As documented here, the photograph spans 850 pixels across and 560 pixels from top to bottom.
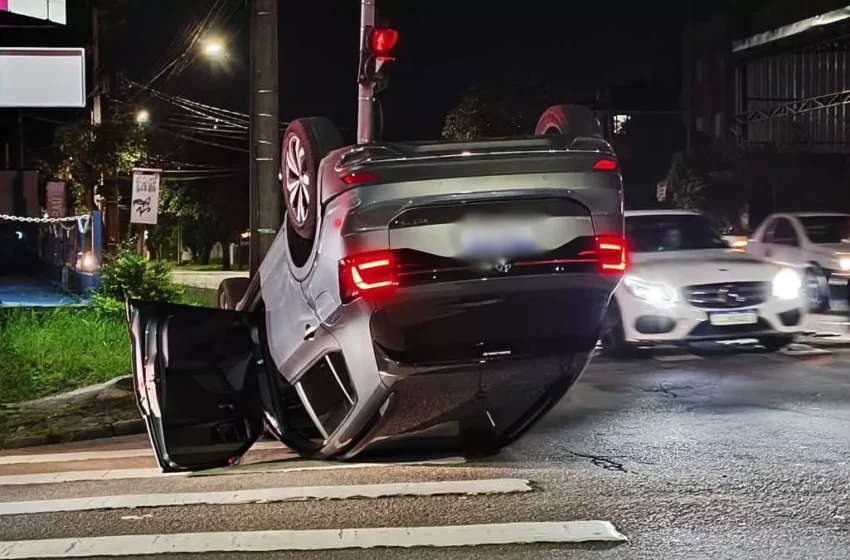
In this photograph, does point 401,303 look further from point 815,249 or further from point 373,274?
point 815,249

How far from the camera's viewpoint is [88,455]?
8.98 metres

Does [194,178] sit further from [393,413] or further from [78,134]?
[393,413]

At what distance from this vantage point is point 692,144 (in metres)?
52.5

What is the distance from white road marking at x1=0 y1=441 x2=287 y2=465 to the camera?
28.8ft

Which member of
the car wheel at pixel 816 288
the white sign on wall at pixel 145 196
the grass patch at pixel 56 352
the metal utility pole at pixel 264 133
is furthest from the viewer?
the car wheel at pixel 816 288

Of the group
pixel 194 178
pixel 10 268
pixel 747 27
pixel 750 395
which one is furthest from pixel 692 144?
pixel 750 395

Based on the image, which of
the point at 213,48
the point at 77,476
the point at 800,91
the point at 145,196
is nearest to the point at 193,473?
the point at 77,476

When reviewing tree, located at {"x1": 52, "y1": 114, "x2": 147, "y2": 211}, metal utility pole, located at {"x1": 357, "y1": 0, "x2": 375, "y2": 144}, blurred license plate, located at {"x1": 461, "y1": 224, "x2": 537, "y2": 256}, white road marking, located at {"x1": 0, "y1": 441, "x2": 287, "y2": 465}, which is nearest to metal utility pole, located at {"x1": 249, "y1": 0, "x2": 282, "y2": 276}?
metal utility pole, located at {"x1": 357, "y1": 0, "x2": 375, "y2": 144}

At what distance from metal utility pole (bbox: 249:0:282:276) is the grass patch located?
8.70 ft

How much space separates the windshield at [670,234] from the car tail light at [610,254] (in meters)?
7.37

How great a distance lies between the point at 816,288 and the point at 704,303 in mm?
6008

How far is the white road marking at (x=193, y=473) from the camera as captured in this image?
784cm

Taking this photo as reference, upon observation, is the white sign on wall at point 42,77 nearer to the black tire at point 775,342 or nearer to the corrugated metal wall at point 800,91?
the black tire at point 775,342

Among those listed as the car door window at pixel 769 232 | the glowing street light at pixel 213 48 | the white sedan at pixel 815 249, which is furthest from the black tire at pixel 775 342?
the glowing street light at pixel 213 48
